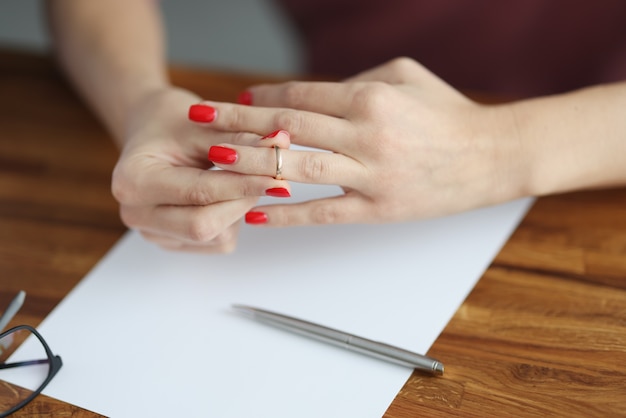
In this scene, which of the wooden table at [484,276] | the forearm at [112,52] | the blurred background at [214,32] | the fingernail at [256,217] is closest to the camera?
the wooden table at [484,276]

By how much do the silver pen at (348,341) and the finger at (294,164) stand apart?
0.14 m

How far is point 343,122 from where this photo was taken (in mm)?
746

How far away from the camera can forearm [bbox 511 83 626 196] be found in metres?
0.79

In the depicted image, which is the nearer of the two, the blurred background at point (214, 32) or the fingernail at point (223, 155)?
the fingernail at point (223, 155)

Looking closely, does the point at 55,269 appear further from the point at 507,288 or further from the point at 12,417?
the point at 507,288

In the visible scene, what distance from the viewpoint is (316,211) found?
2.48 ft

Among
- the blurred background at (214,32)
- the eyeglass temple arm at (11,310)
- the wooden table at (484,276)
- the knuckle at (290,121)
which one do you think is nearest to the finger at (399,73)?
the knuckle at (290,121)

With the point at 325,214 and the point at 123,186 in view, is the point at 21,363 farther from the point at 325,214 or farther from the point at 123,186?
the point at 325,214

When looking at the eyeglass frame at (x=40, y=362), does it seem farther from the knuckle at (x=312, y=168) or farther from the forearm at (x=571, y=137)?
the forearm at (x=571, y=137)

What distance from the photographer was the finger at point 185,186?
2.32 ft

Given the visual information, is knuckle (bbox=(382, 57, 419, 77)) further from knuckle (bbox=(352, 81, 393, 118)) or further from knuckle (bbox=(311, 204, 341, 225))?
knuckle (bbox=(311, 204, 341, 225))

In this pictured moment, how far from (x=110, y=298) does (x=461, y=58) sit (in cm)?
74

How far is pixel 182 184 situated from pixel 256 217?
0.08 meters

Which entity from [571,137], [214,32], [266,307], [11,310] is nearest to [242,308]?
[266,307]
